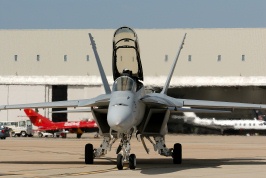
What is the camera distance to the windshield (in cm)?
2322

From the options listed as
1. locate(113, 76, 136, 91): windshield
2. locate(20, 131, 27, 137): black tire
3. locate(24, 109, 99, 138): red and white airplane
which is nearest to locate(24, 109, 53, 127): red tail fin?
locate(24, 109, 99, 138): red and white airplane

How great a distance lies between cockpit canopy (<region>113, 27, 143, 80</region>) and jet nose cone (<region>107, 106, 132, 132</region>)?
3.48 metres

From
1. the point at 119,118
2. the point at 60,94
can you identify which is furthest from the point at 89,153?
the point at 60,94

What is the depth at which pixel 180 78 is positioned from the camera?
76438mm

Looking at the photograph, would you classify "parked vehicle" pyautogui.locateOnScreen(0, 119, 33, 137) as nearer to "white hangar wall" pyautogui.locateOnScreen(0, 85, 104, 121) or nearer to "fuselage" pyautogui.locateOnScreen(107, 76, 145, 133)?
"white hangar wall" pyautogui.locateOnScreen(0, 85, 104, 121)

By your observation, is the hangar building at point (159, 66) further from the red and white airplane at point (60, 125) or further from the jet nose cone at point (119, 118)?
the jet nose cone at point (119, 118)

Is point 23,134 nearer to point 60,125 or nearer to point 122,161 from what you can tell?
point 60,125

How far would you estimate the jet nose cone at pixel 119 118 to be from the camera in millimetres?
21125

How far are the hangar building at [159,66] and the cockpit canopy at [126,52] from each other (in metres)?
50.2

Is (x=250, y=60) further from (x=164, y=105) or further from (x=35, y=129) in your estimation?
(x=164, y=105)

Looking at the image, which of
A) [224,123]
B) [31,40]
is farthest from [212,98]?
[31,40]

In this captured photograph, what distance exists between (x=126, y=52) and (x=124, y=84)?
2127mm

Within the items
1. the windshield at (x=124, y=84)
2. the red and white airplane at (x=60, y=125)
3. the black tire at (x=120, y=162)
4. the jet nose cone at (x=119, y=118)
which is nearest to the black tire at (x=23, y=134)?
the red and white airplane at (x=60, y=125)

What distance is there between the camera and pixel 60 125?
67.8 meters
